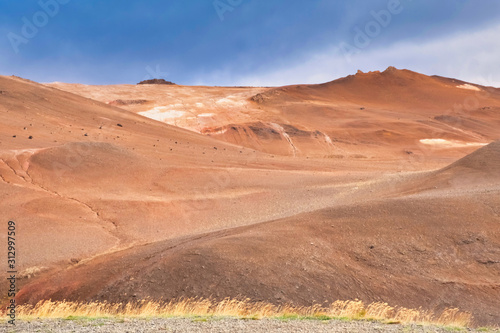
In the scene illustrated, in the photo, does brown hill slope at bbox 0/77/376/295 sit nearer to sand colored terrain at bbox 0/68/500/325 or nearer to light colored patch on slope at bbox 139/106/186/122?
sand colored terrain at bbox 0/68/500/325

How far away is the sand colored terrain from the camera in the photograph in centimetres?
1184

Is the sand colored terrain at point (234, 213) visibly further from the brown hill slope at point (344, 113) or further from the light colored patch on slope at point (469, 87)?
the light colored patch on slope at point (469, 87)

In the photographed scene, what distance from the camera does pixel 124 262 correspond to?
13.4 meters

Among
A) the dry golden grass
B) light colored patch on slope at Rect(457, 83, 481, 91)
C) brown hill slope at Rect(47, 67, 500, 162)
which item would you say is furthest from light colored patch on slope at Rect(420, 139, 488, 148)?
the dry golden grass

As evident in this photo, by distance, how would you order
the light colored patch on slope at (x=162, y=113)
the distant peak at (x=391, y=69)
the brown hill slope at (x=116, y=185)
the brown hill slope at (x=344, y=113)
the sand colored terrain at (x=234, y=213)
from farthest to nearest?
1. the distant peak at (x=391, y=69)
2. the light colored patch on slope at (x=162, y=113)
3. the brown hill slope at (x=344, y=113)
4. the brown hill slope at (x=116, y=185)
5. the sand colored terrain at (x=234, y=213)

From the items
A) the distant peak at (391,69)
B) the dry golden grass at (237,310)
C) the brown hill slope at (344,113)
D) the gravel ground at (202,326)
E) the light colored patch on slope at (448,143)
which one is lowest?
the dry golden grass at (237,310)

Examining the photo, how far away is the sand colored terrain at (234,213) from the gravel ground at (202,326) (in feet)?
9.62

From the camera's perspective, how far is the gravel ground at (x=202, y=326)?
7.57 metres

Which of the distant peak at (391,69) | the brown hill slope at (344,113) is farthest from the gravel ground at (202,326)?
the distant peak at (391,69)

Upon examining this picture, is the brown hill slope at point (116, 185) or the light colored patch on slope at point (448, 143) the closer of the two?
the brown hill slope at point (116, 185)

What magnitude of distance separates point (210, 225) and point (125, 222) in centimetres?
314

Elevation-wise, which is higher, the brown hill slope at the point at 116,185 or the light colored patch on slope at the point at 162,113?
the light colored patch on slope at the point at 162,113

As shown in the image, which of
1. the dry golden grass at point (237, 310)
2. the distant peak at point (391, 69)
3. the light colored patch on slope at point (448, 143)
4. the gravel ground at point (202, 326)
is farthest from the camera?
the distant peak at point (391, 69)

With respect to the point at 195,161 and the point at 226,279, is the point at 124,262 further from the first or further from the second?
the point at 195,161
